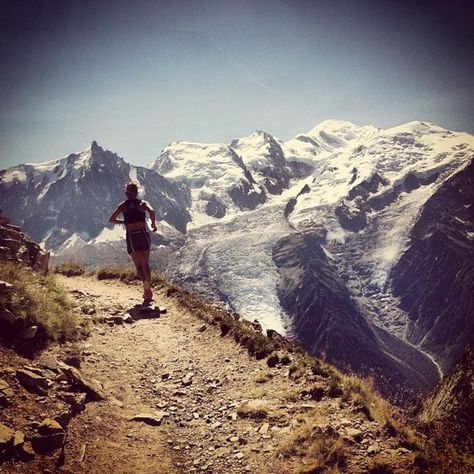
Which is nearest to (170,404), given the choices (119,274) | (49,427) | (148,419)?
(148,419)

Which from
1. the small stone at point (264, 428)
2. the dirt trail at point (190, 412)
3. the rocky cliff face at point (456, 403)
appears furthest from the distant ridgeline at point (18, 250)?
the rocky cliff face at point (456, 403)

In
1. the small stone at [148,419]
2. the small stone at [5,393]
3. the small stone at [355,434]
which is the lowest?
the small stone at [148,419]

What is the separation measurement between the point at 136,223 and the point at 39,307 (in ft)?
19.2

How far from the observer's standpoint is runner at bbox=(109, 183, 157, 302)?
1548 cm

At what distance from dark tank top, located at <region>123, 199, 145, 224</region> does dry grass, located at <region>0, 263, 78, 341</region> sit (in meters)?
4.09

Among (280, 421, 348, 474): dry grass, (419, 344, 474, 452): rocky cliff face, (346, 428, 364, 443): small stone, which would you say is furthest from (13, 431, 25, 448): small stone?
(419, 344, 474, 452): rocky cliff face

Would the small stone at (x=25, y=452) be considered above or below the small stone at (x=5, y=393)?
below

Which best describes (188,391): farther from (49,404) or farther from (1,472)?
(1,472)

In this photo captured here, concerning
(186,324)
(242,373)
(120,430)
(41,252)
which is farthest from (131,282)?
(120,430)

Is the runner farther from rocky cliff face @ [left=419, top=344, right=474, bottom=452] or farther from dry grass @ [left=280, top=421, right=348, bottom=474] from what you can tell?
rocky cliff face @ [left=419, top=344, right=474, bottom=452]

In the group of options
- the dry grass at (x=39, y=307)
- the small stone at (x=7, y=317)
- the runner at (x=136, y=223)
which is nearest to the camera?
the small stone at (x=7, y=317)

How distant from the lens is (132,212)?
1565 centimetres

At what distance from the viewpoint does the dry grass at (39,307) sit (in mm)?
9891

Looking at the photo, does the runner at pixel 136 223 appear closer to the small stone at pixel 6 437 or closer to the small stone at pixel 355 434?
the small stone at pixel 6 437
